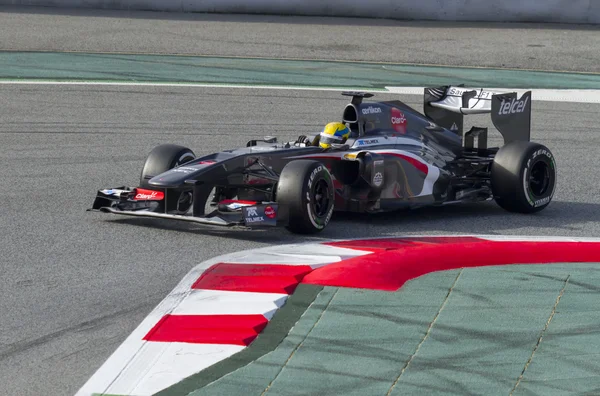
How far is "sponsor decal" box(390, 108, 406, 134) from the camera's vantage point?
10.7 m

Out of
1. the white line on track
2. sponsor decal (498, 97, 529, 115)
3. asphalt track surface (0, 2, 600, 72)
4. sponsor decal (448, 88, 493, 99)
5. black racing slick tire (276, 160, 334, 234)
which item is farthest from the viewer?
asphalt track surface (0, 2, 600, 72)

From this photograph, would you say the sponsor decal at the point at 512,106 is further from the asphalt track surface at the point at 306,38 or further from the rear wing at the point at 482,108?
the asphalt track surface at the point at 306,38

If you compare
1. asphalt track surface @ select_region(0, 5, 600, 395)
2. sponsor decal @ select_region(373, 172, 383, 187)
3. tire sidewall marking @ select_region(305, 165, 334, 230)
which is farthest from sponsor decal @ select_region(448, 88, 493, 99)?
tire sidewall marking @ select_region(305, 165, 334, 230)

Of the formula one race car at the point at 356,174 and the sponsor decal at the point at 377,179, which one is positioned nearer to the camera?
the formula one race car at the point at 356,174

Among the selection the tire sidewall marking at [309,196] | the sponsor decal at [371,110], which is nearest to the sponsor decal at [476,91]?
the sponsor decal at [371,110]

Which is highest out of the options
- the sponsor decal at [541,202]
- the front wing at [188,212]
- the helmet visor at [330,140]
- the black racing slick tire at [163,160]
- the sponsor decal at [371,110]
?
the sponsor decal at [371,110]

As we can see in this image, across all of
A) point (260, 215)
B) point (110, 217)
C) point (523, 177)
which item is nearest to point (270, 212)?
point (260, 215)

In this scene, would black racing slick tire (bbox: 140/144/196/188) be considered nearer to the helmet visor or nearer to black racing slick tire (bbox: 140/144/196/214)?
black racing slick tire (bbox: 140/144/196/214)

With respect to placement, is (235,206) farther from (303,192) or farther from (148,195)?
(148,195)

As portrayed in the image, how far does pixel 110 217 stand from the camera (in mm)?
10117

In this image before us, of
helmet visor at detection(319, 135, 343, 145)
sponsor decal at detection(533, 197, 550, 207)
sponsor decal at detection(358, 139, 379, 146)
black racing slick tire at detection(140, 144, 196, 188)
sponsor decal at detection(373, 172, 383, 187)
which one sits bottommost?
sponsor decal at detection(533, 197, 550, 207)

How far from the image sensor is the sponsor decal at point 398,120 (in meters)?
10.7

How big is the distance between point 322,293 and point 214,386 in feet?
6.06

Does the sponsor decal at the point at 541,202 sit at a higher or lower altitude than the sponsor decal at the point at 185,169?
lower
